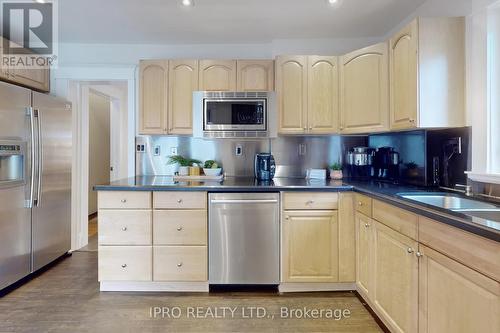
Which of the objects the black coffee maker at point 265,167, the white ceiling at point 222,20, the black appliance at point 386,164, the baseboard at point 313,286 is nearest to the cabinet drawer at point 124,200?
the black coffee maker at point 265,167

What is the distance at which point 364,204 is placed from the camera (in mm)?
2227

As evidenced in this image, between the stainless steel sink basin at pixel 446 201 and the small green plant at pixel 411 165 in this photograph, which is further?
the small green plant at pixel 411 165

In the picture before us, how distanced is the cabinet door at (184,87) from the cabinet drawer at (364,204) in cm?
166

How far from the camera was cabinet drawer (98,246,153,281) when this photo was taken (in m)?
2.45

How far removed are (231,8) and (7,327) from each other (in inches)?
111

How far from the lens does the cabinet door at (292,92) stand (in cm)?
283

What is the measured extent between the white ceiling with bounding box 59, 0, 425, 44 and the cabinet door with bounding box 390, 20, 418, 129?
440mm

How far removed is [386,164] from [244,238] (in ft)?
5.03

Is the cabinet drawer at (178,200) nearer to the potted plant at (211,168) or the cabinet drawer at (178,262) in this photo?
the cabinet drawer at (178,262)

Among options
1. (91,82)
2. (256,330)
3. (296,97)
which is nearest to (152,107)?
(91,82)

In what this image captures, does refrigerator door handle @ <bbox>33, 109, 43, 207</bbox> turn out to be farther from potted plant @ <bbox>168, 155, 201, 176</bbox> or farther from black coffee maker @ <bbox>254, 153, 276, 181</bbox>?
black coffee maker @ <bbox>254, 153, 276, 181</bbox>

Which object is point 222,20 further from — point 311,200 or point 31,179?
point 31,179

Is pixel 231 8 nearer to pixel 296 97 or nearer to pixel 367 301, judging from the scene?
pixel 296 97

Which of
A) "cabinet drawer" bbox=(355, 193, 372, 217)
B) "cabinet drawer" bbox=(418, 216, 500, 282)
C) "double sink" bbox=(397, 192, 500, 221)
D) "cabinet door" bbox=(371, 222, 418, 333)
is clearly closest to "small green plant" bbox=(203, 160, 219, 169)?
"cabinet drawer" bbox=(355, 193, 372, 217)
